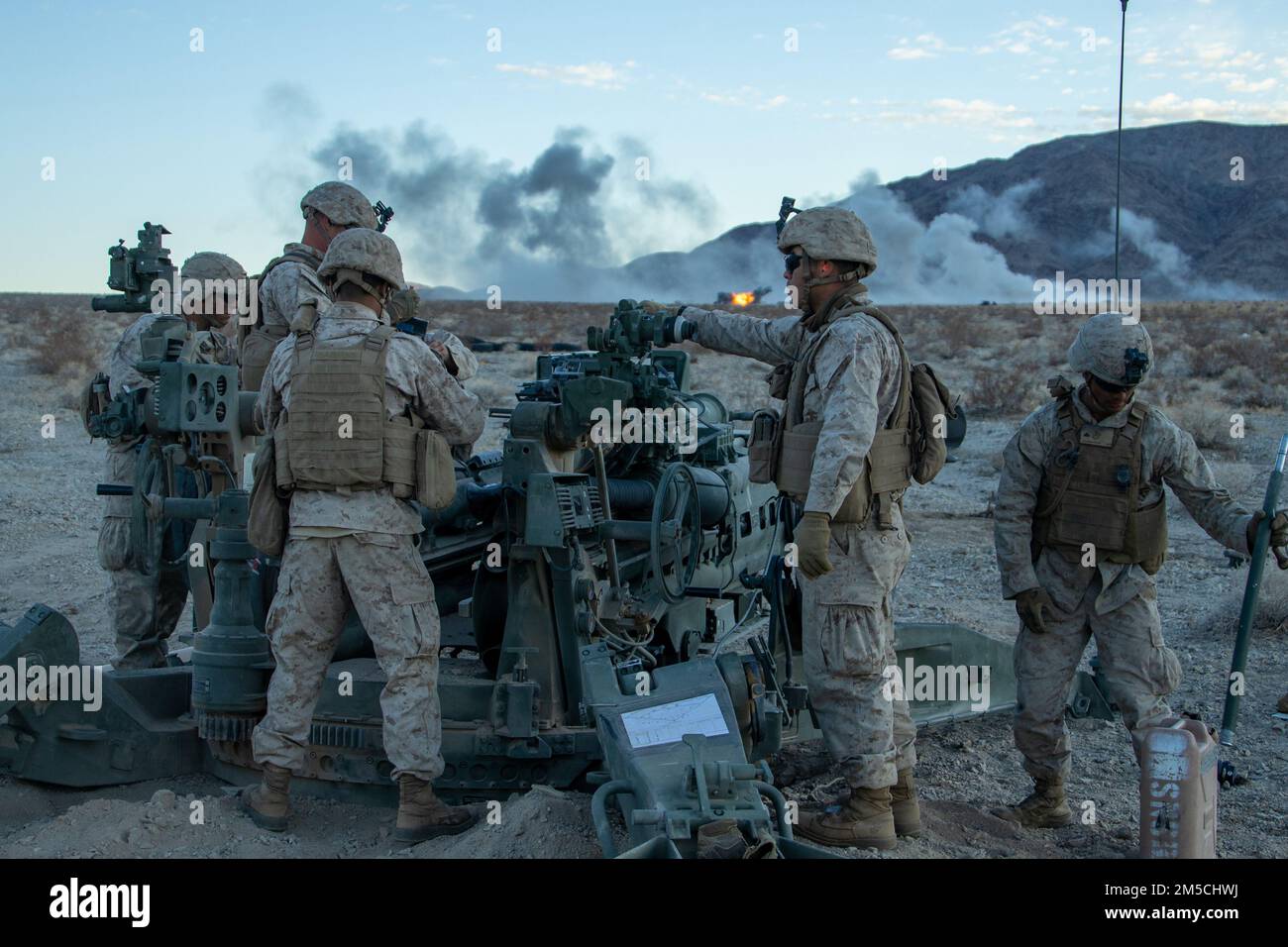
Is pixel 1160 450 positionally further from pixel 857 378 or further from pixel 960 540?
pixel 960 540

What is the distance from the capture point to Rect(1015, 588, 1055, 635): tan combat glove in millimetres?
5488

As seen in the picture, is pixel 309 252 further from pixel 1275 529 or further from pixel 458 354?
pixel 1275 529

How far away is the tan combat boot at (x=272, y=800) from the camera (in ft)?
17.0

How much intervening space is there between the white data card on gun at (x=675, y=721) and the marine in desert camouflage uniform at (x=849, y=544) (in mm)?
494

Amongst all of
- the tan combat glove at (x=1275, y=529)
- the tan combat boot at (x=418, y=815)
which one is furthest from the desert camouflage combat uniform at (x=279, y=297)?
the tan combat glove at (x=1275, y=529)

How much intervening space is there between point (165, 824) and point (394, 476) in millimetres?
1566

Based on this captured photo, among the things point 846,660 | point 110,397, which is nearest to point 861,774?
point 846,660

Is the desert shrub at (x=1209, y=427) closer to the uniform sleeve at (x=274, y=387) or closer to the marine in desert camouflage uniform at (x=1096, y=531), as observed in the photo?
the marine in desert camouflage uniform at (x=1096, y=531)

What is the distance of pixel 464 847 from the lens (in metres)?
4.81

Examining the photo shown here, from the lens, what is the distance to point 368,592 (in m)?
5.11

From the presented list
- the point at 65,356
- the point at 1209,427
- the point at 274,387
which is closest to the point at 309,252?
the point at 274,387
